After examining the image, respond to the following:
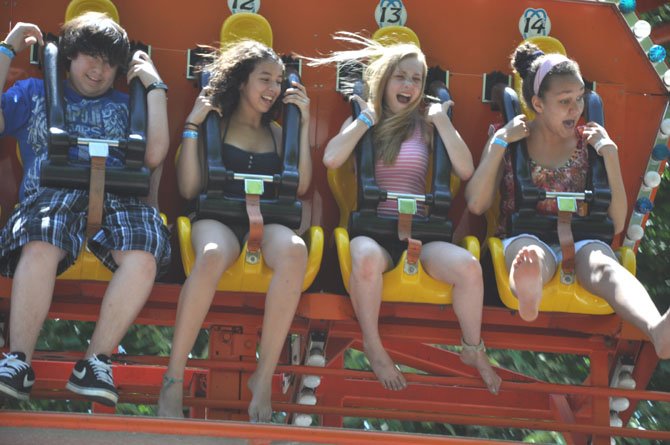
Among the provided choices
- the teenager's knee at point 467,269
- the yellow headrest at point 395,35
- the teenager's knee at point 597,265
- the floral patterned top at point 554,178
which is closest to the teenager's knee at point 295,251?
the teenager's knee at point 467,269

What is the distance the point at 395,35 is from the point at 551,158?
34.7 inches

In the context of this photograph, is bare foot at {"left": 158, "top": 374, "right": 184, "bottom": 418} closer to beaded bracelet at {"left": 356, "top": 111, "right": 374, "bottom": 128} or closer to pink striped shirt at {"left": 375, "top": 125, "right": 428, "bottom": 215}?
pink striped shirt at {"left": 375, "top": 125, "right": 428, "bottom": 215}

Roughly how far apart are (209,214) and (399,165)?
32.4 inches

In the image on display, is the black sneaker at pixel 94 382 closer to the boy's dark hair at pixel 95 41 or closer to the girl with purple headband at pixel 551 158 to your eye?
the boy's dark hair at pixel 95 41

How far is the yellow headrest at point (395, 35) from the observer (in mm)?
5453

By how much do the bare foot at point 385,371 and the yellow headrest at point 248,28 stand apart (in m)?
1.45

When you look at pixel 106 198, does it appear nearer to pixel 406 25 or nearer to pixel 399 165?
pixel 399 165

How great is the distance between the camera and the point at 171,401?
14.8ft

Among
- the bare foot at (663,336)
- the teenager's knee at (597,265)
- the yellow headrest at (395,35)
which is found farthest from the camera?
the yellow headrest at (395,35)

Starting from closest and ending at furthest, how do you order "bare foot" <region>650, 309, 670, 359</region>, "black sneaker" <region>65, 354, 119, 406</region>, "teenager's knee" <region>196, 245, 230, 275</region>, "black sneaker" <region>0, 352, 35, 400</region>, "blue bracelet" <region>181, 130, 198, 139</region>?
"black sneaker" <region>0, 352, 35, 400</region> → "black sneaker" <region>65, 354, 119, 406</region> → "bare foot" <region>650, 309, 670, 359</region> → "teenager's knee" <region>196, 245, 230, 275</region> → "blue bracelet" <region>181, 130, 198, 139</region>

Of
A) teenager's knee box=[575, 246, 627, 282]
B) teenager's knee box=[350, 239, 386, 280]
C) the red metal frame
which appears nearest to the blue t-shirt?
the red metal frame

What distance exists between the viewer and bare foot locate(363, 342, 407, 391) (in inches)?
189

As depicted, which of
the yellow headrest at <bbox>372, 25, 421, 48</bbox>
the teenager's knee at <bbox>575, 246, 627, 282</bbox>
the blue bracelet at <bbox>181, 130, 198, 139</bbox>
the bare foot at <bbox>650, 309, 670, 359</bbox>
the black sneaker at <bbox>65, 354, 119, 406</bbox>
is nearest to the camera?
the black sneaker at <bbox>65, 354, 119, 406</bbox>

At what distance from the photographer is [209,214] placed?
4.85 meters
